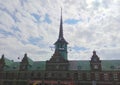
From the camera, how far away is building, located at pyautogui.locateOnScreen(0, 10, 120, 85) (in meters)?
58.5

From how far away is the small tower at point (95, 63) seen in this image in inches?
2341

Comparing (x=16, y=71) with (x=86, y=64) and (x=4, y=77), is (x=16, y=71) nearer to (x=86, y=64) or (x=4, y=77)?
(x=4, y=77)

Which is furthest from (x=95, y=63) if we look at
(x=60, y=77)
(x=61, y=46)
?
(x=61, y=46)

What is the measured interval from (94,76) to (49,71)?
14463 millimetres

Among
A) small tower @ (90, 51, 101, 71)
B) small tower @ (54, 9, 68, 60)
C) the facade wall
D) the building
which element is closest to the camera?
the facade wall

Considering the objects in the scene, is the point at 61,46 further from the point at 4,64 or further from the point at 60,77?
the point at 4,64

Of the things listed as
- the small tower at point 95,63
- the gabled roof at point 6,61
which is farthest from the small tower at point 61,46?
the gabled roof at point 6,61

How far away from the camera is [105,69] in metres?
59.1

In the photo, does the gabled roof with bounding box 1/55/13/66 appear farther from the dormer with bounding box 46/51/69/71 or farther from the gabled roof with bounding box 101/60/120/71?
the gabled roof with bounding box 101/60/120/71

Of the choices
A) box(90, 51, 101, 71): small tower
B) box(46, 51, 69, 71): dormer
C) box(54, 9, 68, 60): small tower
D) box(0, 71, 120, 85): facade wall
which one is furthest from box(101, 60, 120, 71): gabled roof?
box(54, 9, 68, 60): small tower

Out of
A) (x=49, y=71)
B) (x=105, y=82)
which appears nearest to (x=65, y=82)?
(x=49, y=71)

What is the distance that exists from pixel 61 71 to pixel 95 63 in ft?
36.3

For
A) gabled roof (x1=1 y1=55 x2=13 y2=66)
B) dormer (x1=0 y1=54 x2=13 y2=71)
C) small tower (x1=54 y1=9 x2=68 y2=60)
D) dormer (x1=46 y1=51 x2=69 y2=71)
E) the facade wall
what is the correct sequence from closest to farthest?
the facade wall
dormer (x1=46 y1=51 x2=69 y2=71)
small tower (x1=54 y1=9 x2=68 y2=60)
dormer (x1=0 y1=54 x2=13 y2=71)
gabled roof (x1=1 y1=55 x2=13 y2=66)

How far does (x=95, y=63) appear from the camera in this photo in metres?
59.9
